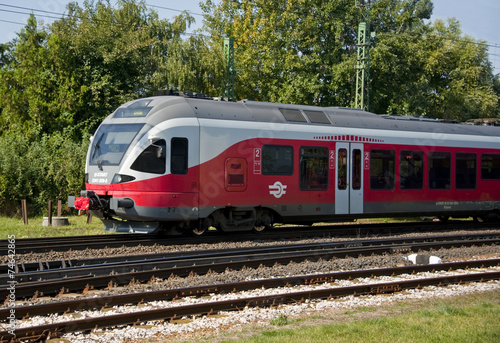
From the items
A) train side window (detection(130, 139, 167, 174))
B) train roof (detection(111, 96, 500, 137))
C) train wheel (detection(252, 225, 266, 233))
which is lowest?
train wheel (detection(252, 225, 266, 233))

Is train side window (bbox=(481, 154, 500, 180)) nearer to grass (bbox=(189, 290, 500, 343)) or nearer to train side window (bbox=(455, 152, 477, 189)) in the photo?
train side window (bbox=(455, 152, 477, 189))

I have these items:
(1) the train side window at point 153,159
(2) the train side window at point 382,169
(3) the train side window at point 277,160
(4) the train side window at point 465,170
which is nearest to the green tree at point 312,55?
(4) the train side window at point 465,170

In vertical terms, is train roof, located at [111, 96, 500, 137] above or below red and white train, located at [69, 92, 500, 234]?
above

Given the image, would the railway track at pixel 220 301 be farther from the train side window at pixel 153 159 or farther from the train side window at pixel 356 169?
the train side window at pixel 356 169

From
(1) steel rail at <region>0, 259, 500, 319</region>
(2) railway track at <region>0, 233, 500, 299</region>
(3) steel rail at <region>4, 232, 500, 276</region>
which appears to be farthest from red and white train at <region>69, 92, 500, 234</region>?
(1) steel rail at <region>0, 259, 500, 319</region>

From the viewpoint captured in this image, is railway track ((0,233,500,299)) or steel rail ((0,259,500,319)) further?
railway track ((0,233,500,299))

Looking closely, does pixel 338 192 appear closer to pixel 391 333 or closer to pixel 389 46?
pixel 391 333

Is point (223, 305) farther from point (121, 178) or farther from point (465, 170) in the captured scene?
point (465, 170)

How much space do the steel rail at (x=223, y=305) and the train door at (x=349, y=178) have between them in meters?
6.27

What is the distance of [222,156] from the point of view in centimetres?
1411

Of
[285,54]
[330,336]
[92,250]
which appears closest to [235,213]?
[92,250]

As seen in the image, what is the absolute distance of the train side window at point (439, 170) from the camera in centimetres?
1847

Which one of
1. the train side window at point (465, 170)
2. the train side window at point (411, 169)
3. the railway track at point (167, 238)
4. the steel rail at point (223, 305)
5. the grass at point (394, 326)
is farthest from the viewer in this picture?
the train side window at point (465, 170)

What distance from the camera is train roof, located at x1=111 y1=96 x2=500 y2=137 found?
45.0ft
